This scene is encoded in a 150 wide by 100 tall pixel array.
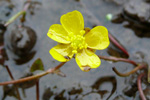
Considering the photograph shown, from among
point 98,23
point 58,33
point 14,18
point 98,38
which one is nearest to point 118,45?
point 98,23

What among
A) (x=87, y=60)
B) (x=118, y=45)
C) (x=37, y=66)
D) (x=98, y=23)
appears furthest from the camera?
(x=98, y=23)

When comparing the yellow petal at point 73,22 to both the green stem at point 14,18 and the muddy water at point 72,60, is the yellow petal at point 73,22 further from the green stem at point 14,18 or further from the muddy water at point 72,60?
the green stem at point 14,18

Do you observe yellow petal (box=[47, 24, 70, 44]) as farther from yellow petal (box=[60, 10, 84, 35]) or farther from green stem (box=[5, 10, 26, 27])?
green stem (box=[5, 10, 26, 27])

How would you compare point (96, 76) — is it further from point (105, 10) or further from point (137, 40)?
point (105, 10)

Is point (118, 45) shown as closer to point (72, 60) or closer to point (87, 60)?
point (72, 60)

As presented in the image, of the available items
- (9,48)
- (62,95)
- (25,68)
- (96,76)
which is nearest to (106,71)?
(96,76)

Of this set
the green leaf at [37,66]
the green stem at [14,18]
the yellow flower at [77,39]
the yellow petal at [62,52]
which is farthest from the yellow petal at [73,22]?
the green stem at [14,18]
